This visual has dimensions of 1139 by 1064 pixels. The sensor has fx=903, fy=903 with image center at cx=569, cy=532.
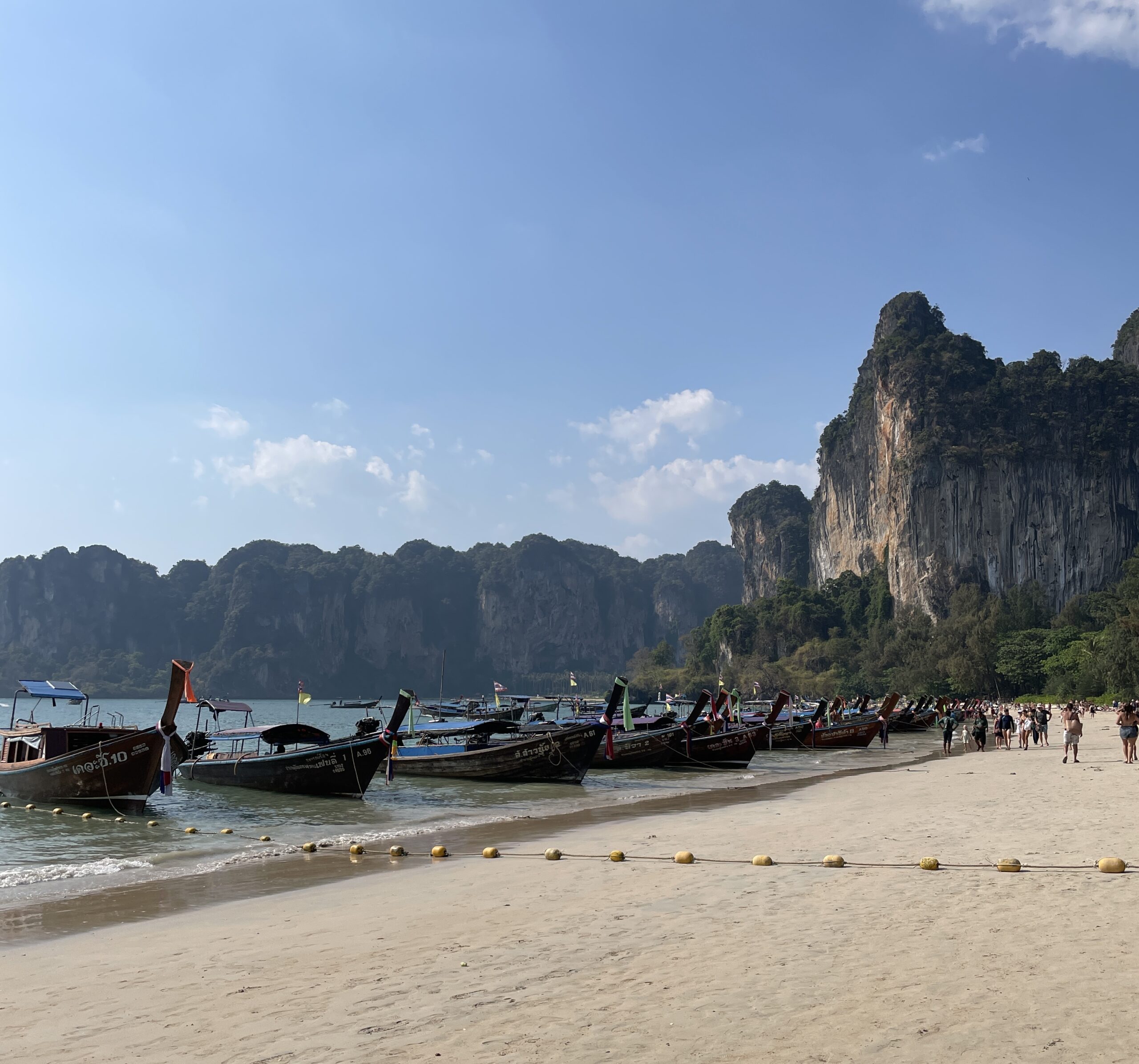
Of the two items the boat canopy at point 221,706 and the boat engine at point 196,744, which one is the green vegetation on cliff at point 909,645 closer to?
the boat canopy at point 221,706

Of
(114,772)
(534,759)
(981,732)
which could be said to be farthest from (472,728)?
(981,732)

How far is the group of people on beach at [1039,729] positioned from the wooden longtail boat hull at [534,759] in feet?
43.4

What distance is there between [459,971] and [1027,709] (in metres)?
37.0

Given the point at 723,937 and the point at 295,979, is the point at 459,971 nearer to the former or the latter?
the point at 295,979

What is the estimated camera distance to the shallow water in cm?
1255

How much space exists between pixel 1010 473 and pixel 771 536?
67.9 meters

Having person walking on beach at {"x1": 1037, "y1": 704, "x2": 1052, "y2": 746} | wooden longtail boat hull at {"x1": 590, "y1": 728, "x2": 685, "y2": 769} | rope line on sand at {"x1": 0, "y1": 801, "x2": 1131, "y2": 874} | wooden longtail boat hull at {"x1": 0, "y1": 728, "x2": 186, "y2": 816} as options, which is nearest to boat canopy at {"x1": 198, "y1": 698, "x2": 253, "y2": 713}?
wooden longtail boat hull at {"x1": 0, "y1": 728, "x2": 186, "y2": 816}

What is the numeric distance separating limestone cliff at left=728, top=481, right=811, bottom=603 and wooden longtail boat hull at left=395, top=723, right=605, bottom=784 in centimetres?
14166

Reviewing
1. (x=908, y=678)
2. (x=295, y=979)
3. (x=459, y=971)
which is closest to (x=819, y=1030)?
(x=459, y=971)

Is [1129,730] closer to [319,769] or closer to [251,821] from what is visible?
[319,769]

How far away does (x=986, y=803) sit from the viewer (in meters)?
16.2

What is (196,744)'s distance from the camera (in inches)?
1128

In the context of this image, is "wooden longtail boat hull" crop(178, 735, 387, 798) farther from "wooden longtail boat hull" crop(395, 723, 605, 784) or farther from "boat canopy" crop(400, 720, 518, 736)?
"boat canopy" crop(400, 720, 518, 736)

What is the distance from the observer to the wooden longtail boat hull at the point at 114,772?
18.8 meters
